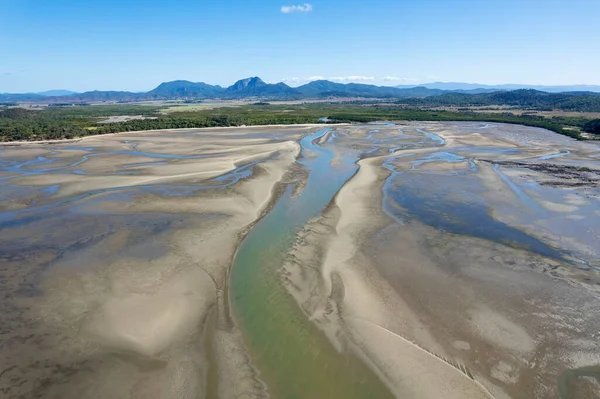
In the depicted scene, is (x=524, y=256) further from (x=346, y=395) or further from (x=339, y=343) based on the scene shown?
(x=346, y=395)

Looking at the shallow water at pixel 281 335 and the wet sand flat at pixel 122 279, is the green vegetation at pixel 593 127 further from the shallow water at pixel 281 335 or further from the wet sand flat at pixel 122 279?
the shallow water at pixel 281 335

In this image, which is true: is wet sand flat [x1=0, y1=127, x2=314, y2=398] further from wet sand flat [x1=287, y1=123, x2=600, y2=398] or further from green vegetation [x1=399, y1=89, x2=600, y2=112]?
green vegetation [x1=399, y1=89, x2=600, y2=112]

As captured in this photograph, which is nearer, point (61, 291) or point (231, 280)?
point (61, 291)

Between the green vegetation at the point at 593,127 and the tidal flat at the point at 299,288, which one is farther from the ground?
the green vegetation at the point at 593,127

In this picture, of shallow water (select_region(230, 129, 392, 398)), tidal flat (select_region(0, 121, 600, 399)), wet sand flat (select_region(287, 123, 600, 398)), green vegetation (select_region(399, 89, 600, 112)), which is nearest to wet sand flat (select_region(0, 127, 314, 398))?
tidal flat (select_region(0, 121, 600, 399))

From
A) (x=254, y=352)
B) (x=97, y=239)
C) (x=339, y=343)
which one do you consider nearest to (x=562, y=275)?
(x=339, y=343)

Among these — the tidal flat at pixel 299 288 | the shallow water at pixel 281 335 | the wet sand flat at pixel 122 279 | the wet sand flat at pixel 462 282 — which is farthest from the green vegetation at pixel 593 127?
the shallow water at pixel 281 335

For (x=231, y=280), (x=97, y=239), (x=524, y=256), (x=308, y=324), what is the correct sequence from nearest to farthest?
(x=308, y=324), (x=231, y=280), (x=524, y=256), (x=97, y=239)

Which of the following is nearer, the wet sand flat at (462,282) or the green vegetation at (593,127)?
the wet sand flat at (462,282)
